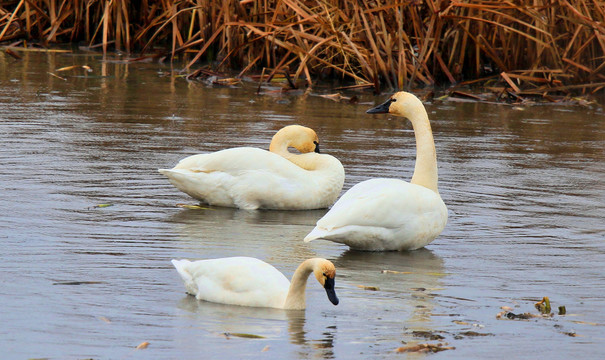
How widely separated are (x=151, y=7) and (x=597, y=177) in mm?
10365

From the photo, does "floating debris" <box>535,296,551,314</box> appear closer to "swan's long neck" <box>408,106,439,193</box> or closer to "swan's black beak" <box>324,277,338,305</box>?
"swan's black beak" <box>324,277,338,305</box>

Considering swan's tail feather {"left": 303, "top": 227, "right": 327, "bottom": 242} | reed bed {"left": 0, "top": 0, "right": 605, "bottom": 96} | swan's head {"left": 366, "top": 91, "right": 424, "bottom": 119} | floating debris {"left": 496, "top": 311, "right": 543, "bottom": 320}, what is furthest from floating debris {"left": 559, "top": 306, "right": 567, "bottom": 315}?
reed bed {"left": 0, "top": 0, "right": 605, "bottom": 96}

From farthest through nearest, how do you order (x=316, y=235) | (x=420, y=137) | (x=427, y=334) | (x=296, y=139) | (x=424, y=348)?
1. (x=296, y=139)
2. (x=420, y=137)
3. (x=316, y=235)
4. (x=427, y=334)
5. (x=424, y=348)

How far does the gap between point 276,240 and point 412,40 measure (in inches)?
353

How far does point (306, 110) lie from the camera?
41.8ft

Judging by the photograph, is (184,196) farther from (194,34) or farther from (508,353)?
(194,34)

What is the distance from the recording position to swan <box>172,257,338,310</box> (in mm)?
5039

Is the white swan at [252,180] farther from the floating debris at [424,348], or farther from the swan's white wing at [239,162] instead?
the floating debris at [424,348]

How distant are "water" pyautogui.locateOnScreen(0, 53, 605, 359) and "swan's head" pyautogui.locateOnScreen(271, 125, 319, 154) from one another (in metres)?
0.48

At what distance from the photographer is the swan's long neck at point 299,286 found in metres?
4.91

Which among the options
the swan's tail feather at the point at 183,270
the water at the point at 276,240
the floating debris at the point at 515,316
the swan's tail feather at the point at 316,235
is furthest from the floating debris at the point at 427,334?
the swan's tail feather at the point at 316,235

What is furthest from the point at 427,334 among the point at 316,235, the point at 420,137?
the point at 420,137

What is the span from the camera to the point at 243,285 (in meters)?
5.12

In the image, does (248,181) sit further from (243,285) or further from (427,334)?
(427,334)
